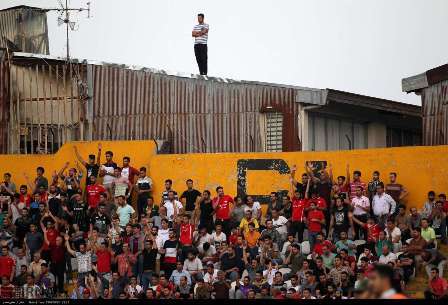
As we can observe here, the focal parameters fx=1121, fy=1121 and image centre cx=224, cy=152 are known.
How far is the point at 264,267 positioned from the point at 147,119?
9997 mm

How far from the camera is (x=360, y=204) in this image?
83.8 feet

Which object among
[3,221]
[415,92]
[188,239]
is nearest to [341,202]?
[188,239]

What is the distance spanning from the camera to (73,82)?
113 feet

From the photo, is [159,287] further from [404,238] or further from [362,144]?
[362,144]

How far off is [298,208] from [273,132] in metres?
6.44

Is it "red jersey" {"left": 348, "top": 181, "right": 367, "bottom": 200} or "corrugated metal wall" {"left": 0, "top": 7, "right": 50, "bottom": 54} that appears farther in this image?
"corrugated metal wall" {"left": 0, "top": 7, "right": 50, "bottom": 54}

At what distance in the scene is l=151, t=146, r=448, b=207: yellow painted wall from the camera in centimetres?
2670

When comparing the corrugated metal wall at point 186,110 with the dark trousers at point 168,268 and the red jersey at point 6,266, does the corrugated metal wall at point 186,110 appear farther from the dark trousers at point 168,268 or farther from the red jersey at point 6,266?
the red jersey at point 6,266

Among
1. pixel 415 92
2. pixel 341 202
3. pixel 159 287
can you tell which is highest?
pixel 415 92

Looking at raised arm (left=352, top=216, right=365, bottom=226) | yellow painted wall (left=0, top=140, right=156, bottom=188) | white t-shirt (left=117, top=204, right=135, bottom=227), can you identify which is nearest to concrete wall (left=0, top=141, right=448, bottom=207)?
yellow painted wall (left=0, top=140, right=156, bottom=188)

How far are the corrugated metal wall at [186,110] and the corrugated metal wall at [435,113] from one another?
3.91 metres

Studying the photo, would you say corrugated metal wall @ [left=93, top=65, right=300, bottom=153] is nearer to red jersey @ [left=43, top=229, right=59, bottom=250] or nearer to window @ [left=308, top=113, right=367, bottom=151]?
window @ [left=308, top=113, right=367, bottom=151]

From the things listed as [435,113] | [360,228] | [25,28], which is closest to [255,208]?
[360,228]

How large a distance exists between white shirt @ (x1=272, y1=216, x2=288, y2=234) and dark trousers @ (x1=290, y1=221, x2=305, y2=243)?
0.59 ft
